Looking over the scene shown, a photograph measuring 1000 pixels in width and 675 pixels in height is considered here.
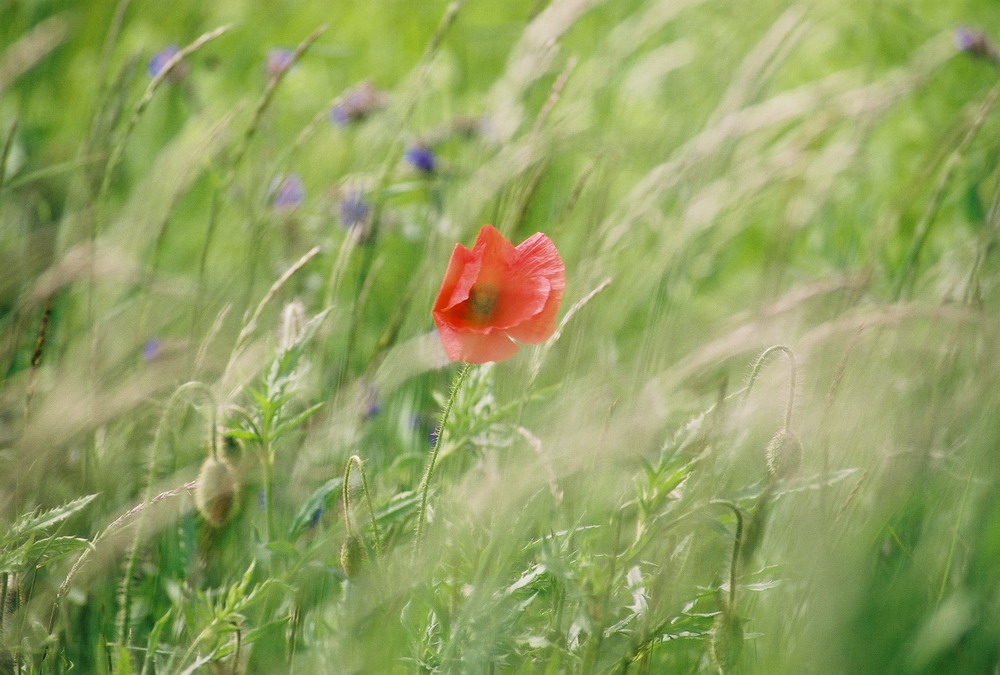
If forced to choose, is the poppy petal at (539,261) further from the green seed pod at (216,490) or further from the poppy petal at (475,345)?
the green seed pod at (216,490)

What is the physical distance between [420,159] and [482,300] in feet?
2.74

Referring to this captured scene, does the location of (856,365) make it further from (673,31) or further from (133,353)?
(673,31)

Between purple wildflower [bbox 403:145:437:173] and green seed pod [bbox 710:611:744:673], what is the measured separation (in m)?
1.05

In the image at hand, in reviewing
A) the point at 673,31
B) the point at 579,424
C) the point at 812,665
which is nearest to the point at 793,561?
the point at 812,665

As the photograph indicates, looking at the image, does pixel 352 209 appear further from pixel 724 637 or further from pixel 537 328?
pixel 724 637

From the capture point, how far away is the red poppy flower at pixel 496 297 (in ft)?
2.53

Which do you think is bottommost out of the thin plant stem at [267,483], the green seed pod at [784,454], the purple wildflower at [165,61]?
the green seed pod at [784,454]

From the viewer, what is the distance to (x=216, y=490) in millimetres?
892

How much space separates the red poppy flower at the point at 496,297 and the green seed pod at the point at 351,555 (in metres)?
0.20

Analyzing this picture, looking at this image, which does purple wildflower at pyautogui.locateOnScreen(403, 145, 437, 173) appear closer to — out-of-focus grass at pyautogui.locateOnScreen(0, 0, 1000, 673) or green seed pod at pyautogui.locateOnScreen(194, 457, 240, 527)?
out-of-focus grass at pyautogui.locateOnScreen(0, 0, 1000, 673)

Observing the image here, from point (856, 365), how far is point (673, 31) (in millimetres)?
1652

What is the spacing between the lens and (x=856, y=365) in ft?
3.32

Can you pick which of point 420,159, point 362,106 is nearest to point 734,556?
point 420,159

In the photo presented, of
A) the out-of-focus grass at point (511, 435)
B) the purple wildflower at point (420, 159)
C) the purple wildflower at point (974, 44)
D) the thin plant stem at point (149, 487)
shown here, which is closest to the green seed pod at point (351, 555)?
the out-of-focus grass at point (511, 435)
